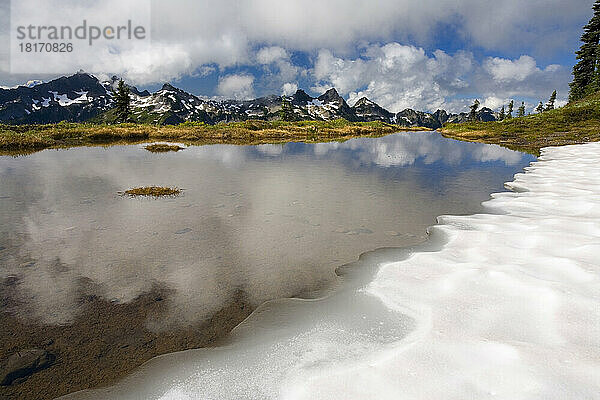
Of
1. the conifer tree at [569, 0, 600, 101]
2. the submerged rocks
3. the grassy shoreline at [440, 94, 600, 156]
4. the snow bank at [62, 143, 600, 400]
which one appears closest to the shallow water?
the submerged rocks

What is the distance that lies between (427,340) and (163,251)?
7166 millimetres

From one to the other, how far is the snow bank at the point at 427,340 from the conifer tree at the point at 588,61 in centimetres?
11148

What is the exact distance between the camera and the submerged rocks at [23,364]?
15.1 ft

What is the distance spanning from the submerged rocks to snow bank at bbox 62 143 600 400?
1.38 m

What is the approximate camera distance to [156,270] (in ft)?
25.4

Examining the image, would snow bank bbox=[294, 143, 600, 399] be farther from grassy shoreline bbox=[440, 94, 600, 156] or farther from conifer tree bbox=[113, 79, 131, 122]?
conifer tree bbox=[113, 79, 131, 122]

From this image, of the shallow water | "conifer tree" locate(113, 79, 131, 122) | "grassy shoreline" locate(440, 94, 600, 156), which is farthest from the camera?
"conifer tree" locate(113, 79, 131, 122)

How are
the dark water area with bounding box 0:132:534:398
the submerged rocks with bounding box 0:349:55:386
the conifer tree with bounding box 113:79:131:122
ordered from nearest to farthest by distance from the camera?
the submerged rocks with bounding box 0:349:55:386 < the dark water area with bounding box 0:132:534:398 < the conifer tree with bounding box 113:79:131:122

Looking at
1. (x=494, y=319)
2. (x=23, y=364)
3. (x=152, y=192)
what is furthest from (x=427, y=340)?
(x=152, y=192)

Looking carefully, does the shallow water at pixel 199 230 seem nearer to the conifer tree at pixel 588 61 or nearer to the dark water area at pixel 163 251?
the dark water area at pixel 163 251

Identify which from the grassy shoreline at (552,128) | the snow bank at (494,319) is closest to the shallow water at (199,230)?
the snow bank at (494,319)

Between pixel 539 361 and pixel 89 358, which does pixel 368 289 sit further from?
pixel 89 358

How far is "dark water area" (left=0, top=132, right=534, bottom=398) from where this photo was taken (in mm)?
5410

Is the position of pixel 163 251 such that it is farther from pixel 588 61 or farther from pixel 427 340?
pixel 588 61
